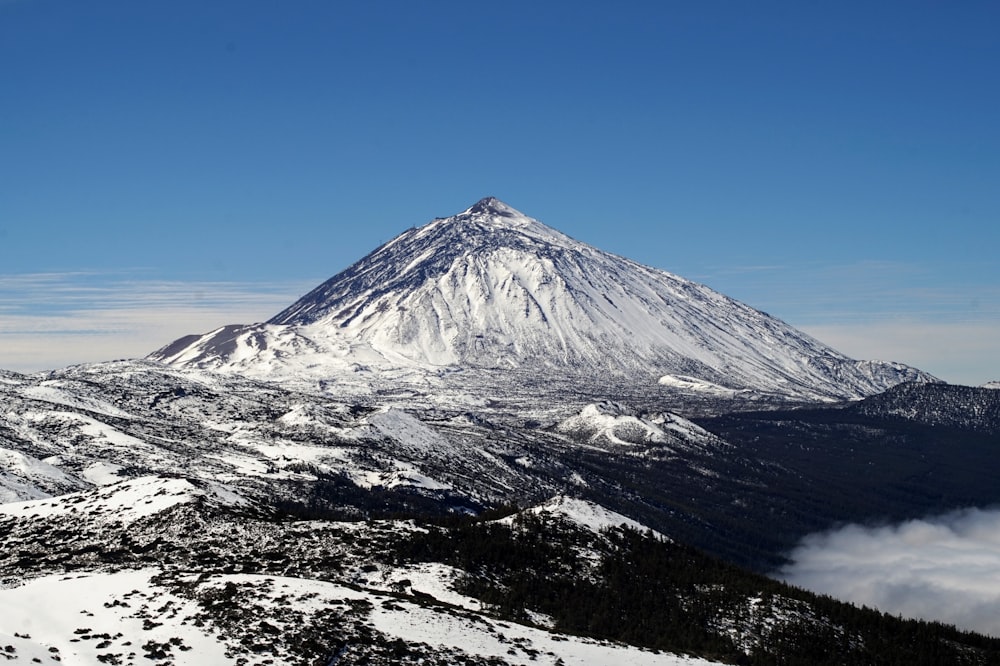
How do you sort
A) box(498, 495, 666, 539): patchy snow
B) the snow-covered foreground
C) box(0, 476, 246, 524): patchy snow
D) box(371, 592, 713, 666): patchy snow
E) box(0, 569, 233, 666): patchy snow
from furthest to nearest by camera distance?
box(498, 495, 666, 539): patchy snow < box(0, 476, 246, 524): patchy snow < box(371, 592, 713, 666): patchy snow < the snow-covered foreground < box(0, 569, 233, 666): patchy snow

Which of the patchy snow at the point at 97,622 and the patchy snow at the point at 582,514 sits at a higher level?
the patchy snow at the point at 582,514

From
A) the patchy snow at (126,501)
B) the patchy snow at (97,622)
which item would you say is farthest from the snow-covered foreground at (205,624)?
the patchy snow at (126,501)

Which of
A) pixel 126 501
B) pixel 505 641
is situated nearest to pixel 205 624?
pixel 505 641

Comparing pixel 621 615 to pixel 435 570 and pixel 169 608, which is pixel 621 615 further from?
pixel 169 608

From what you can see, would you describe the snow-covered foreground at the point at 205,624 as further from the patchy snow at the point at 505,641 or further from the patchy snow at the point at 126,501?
the patchy snow at the point at 126,501

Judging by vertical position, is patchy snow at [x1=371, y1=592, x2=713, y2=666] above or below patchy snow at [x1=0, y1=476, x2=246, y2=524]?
below

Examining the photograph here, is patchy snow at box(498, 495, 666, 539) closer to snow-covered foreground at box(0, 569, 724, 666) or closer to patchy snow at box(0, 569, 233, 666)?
snow-covered foreground at box(0, 569, 724, 666)

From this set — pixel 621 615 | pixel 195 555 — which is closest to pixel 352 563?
pixel 195 555

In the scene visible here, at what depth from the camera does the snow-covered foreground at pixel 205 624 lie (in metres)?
98.6

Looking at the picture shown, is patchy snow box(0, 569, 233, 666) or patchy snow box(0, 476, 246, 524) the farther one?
patchy snow box(0, 476, 246, 524)

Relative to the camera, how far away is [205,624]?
10544 cm

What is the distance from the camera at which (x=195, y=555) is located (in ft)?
484

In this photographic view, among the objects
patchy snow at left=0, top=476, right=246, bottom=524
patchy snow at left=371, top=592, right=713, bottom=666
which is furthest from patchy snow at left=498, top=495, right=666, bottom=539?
patchy snow at left=371, top=592, right=713, bottom=666

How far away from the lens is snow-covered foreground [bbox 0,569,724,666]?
98625 millimetres
